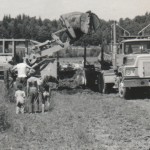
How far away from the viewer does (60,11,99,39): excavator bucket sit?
62.1 ft

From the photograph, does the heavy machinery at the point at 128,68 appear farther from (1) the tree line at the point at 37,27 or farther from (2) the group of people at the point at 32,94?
(1) the tree line at the point at 37,27

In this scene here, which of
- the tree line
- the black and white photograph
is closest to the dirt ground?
the black and white photograph

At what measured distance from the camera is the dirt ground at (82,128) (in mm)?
8555

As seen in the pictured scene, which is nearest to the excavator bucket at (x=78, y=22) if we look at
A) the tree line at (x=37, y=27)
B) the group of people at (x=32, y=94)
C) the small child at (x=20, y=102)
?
the group of people at (x=32, y=94)

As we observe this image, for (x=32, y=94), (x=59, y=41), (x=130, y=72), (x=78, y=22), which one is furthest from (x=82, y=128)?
(x=59, y=41)

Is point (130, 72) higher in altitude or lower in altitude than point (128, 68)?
lower

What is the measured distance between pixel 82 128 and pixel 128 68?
725 centimetres

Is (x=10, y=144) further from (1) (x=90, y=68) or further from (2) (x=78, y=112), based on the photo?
(1) (x=90, y=68)

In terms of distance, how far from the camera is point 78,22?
18906mm

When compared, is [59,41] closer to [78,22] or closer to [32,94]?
[78,22]

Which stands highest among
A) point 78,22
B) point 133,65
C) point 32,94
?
point 78,22

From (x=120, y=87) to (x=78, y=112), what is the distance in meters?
5.24

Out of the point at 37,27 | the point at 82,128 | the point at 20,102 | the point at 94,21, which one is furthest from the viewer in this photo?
the point at 37,27

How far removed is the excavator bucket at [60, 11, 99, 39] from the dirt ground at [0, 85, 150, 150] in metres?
4.18
